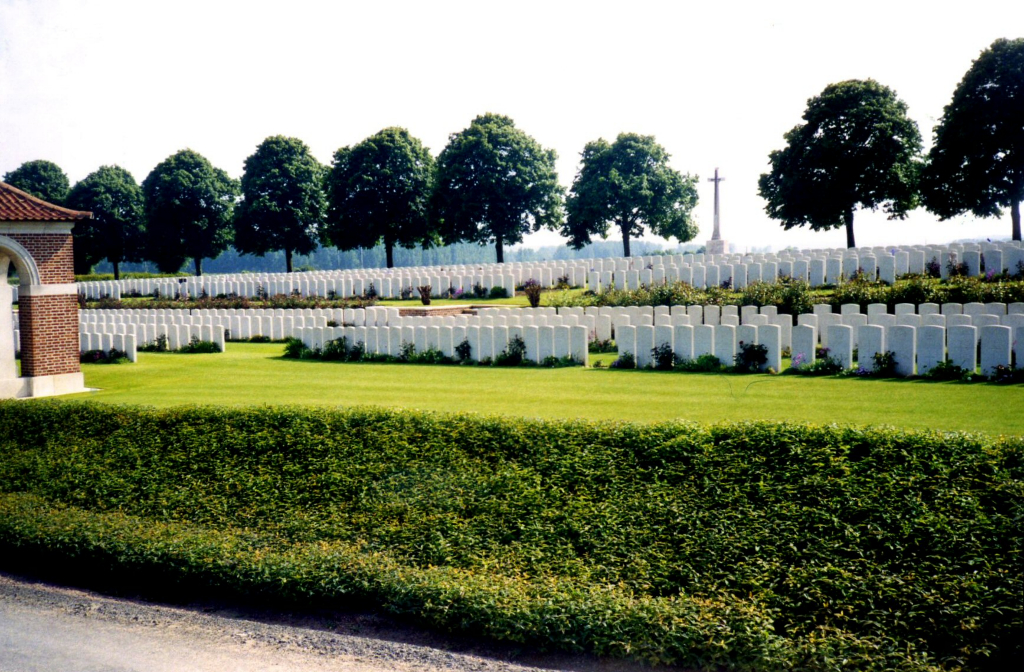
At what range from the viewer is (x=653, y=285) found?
→ 22344 mm

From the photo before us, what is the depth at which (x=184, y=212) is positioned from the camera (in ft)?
190

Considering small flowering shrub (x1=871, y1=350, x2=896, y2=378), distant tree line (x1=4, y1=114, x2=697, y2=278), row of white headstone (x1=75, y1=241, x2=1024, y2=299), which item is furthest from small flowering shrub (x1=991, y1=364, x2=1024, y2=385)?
distant tree line (x1=4, y1=114, x2=697, y2=278)

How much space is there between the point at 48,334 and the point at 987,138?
35.2 metres

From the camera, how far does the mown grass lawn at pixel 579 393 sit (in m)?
9.07

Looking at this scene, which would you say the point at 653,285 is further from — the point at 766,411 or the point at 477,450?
the point at 477,450

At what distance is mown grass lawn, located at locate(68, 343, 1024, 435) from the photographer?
9070 millimetres

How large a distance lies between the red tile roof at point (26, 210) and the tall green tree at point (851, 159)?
32.2 meters

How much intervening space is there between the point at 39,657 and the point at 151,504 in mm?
2646

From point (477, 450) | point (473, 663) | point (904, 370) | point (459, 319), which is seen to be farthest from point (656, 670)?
point (459, 319)

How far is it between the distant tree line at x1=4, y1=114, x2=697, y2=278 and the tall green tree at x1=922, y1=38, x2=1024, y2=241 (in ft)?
56.9

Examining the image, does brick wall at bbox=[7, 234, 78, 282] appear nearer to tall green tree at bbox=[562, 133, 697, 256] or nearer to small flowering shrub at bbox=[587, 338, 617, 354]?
small flowering shrub at bbox=[587, 338, 617, 354]

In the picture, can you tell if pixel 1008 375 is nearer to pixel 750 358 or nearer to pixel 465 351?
pixel 750 358

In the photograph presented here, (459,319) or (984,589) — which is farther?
(459,319)

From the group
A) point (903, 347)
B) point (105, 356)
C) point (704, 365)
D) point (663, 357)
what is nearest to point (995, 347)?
point (903, 347)
